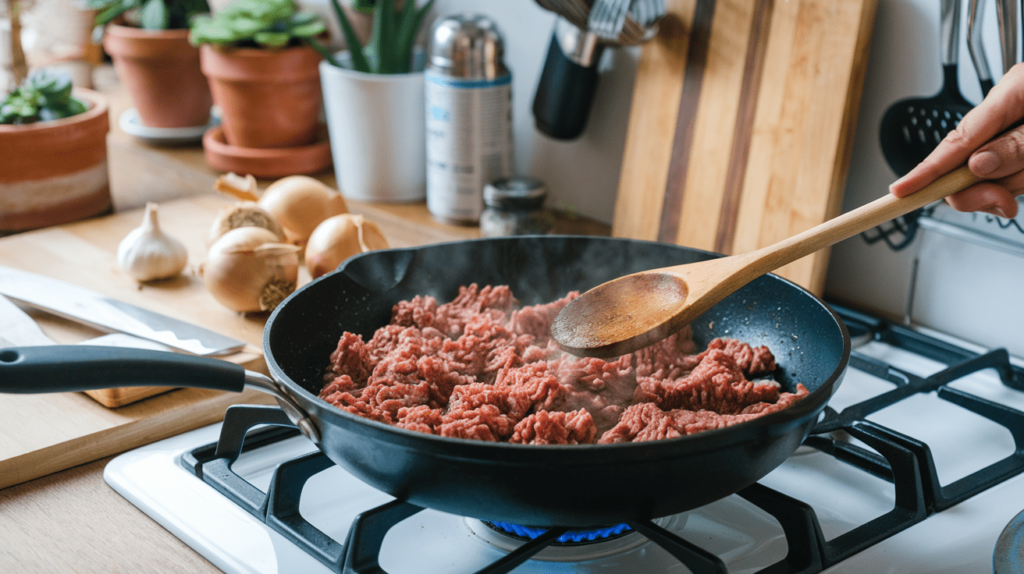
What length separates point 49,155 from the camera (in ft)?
4.59

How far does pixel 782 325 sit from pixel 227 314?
0.73 m

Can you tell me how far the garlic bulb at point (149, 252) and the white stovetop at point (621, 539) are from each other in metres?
0.40

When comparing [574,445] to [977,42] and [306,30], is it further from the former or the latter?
[306,30]

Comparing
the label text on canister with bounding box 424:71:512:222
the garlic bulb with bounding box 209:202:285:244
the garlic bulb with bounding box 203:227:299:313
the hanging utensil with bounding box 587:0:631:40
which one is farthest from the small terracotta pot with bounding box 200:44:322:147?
the hanging utensil with bounding box 587:0:631:40

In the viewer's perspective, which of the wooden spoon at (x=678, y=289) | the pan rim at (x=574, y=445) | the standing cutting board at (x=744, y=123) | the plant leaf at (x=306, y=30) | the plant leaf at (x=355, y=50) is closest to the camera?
the pan rim at (x=574, y=445)

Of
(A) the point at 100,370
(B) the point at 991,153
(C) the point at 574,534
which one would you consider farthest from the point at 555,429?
(B) the point at 991,153

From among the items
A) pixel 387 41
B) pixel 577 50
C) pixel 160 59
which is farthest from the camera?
pixel 160 59

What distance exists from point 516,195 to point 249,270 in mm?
436

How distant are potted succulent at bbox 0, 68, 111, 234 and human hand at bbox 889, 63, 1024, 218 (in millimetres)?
1282

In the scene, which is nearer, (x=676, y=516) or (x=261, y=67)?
(x=676, y=516)

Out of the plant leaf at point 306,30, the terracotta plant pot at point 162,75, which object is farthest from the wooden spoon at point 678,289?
the terracotta plant pot at point 162,75

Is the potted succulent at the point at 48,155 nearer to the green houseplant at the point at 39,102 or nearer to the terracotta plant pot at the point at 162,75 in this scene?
the green houseplant at the point at 39,102

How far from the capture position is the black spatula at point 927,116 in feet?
3.22

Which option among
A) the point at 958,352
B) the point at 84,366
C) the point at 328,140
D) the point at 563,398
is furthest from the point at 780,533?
the point at 328,140
